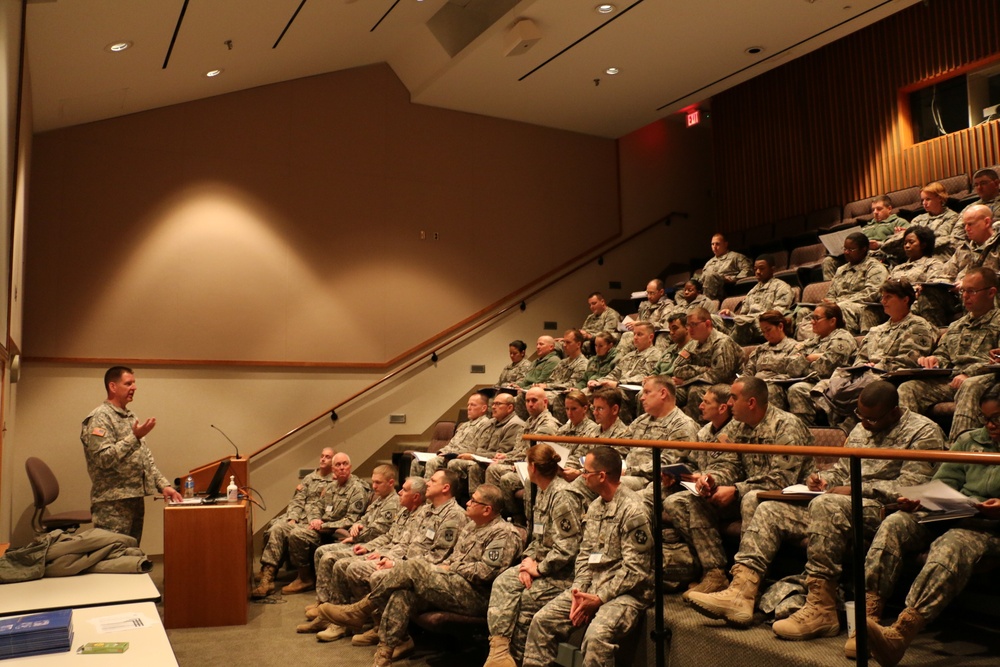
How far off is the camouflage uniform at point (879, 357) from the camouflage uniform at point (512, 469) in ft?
5.40

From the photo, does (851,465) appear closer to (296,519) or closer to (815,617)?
(815,617)

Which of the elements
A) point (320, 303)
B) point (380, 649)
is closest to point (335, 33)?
point (320, 303)

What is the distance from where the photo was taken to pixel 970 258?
16.3ft

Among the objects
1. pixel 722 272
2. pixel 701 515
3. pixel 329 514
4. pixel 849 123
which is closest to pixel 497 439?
pixel 329 514

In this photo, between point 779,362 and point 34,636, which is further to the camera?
point 779,362

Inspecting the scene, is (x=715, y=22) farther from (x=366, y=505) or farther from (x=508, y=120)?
(x=366, y=505)

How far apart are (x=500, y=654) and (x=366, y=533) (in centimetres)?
210

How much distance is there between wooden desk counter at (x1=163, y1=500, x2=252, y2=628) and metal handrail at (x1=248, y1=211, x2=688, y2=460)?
2.21m

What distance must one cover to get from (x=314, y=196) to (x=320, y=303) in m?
1.00

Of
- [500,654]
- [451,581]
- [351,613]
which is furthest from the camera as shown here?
[351,613]

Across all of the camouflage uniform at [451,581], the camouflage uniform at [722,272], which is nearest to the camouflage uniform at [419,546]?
the camouflage uniform at [451,581]

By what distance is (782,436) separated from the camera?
371 centimetres

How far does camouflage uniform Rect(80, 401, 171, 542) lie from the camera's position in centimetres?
501

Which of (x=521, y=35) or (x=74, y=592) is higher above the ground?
(x=521, y=35)
